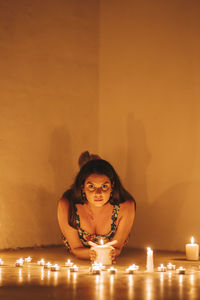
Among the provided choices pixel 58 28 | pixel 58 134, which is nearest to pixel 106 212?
pixel 58 134

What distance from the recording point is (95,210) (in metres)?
4.02

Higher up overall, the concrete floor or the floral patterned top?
the floral patterned top

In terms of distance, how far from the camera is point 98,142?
518cm

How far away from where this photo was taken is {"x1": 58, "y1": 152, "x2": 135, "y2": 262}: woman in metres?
3.90

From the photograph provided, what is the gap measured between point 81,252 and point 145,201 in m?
1.12

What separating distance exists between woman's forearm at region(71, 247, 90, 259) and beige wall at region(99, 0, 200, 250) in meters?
0.99

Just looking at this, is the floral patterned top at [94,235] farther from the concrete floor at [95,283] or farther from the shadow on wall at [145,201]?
the shadow on wall at [145,201]

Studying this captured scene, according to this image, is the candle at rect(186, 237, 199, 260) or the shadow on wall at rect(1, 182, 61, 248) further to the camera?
the shadow on wall at rect(1, 182, 61, 248)

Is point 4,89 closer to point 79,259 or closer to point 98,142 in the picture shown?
point 98,142

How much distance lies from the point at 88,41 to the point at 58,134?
927 mm

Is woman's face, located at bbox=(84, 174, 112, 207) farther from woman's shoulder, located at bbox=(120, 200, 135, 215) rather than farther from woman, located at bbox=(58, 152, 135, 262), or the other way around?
woman's shoulder, located at bbox=(120, 200, 135, 215)

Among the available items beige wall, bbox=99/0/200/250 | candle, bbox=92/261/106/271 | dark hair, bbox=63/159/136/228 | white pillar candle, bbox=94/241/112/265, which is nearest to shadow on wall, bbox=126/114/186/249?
beige wall, bbox=99/0/200/250

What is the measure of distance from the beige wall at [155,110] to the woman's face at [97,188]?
89 centimetres

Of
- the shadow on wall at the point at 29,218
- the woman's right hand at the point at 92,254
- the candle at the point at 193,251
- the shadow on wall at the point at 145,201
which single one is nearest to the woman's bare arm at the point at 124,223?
the woman's right hand at the point at 92,254
